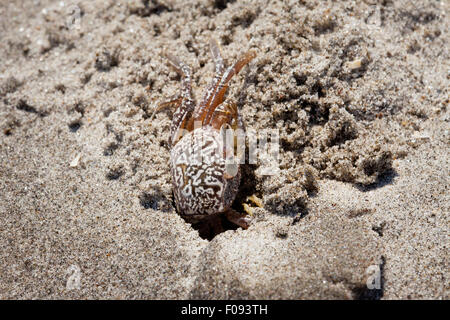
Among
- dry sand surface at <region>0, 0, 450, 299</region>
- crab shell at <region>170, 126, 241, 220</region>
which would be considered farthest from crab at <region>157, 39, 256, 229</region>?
dry sand surface at <region>0, 0, 450, 299</region>

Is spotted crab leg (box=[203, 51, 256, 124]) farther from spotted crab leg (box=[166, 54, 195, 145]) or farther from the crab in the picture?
spotted crab leg (box=[166, 54, 195, 145])

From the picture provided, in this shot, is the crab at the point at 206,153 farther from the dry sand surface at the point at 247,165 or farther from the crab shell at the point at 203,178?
the dry sand surface at the point at 247,165

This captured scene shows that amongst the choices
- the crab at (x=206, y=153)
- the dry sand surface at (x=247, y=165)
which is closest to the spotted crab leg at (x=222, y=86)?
the crab at (x=206, y=153)

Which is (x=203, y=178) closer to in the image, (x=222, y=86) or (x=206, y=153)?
(x=206, y=153)

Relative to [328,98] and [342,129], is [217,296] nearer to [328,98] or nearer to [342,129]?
[342,129]

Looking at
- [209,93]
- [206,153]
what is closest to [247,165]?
[206,153]

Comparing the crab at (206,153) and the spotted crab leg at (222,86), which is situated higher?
the spotted crab leg at (222,86)
